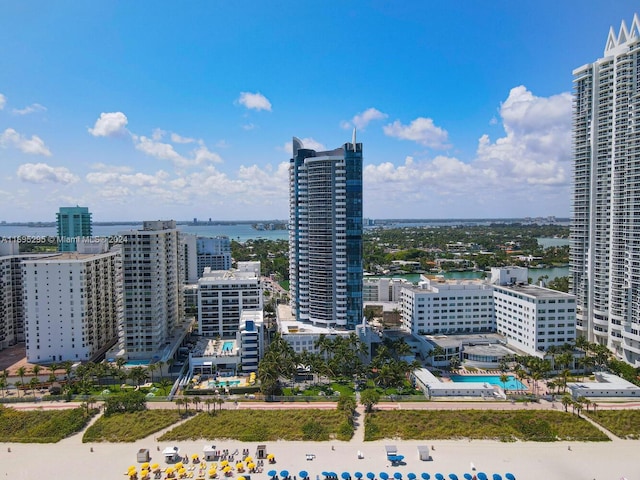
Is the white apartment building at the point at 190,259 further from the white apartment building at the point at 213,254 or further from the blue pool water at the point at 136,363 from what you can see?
the blue pool water at the point at 136,363

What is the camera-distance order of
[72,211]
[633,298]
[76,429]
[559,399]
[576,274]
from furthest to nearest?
[72,211]
[576,274]
[633,298]
[559,399]
[76,429]

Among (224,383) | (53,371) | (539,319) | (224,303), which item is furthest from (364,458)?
(53,371)

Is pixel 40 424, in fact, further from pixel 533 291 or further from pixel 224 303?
pixel 533 291

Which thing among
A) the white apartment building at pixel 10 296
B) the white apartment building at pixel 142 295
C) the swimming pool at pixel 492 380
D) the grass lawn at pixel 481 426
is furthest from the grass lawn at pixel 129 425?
the white apartment building at pixel 10 296

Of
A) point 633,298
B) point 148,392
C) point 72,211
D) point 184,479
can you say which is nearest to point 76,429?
point 148,392

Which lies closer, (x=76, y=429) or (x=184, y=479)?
(x=184, y=479)

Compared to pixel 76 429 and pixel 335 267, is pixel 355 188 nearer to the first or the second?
pixel 335 267
